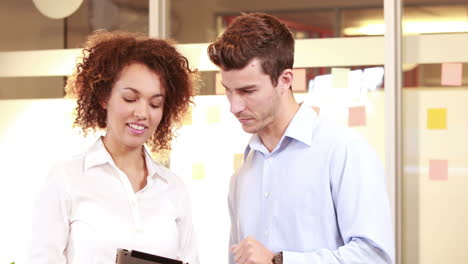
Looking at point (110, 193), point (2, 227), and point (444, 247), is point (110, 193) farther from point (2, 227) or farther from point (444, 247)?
point (2, 227)

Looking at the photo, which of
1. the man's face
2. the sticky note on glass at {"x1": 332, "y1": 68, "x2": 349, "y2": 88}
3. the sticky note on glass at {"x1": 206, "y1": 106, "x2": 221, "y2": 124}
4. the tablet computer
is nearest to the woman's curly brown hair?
the man's face

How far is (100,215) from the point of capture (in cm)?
193

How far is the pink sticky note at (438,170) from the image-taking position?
12.3ft

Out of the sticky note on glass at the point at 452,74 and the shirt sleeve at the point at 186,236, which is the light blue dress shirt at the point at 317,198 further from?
the sticky note on glass at the point at 452,74

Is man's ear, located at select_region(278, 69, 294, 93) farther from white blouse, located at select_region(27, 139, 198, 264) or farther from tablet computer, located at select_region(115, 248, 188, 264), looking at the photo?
tablet computer, located at select_region(115, 248, 188, 264)

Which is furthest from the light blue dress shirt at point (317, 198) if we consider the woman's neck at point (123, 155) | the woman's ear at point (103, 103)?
the woman's ear at point (103, 103)

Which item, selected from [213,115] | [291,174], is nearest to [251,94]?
[291,174]

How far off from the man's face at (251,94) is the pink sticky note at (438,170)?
2085 mm

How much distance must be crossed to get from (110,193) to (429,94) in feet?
7.39

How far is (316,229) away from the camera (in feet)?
6.11

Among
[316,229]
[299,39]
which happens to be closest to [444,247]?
[299,39]

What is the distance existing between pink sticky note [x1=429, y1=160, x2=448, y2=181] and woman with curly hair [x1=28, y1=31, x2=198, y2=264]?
198 cm

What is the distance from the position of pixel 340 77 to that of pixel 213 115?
2.40 ft

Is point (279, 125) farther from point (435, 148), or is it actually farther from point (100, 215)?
point (435, 148)
